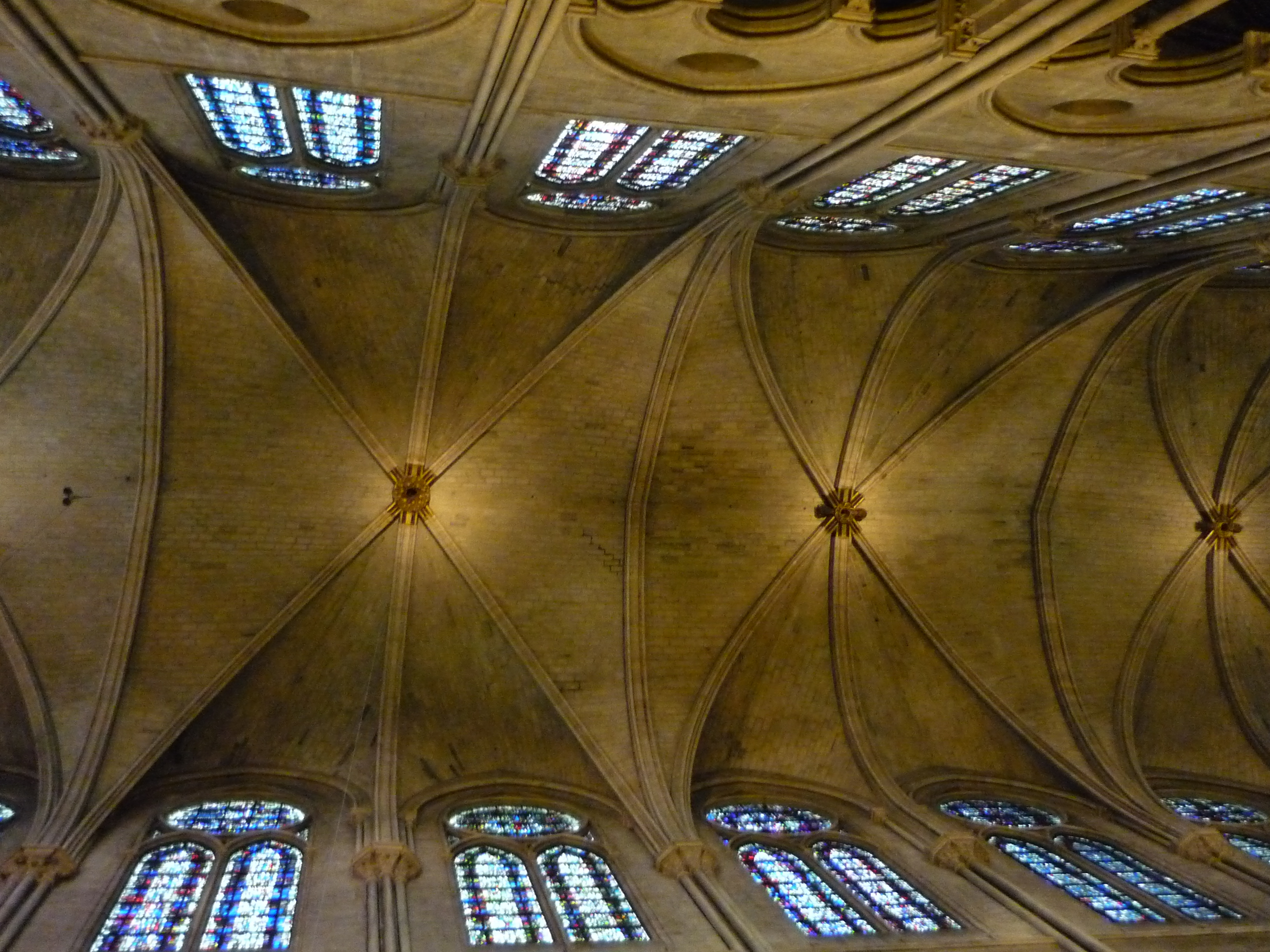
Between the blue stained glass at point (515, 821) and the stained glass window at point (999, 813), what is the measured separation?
19.7 ft

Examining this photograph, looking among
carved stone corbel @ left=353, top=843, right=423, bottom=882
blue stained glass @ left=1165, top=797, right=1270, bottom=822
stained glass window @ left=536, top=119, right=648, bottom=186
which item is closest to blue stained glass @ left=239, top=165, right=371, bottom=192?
stained glass window @ left=536, top=119, right=648, bottom=186

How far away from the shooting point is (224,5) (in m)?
9.21

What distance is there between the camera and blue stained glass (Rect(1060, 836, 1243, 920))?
534 inches

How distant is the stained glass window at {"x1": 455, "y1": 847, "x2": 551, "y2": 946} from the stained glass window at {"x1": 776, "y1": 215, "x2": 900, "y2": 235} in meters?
9.40

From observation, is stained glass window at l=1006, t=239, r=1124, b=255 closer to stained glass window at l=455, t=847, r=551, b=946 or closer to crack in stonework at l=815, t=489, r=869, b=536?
crack in stonework at l=815, t=489, r=869, b=536

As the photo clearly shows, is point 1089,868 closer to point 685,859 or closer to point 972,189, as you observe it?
point 685,859

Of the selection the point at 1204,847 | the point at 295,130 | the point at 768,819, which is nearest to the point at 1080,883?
the point at 1204,847

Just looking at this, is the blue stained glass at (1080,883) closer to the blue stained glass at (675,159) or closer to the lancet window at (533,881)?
the lancet window at (533,881)

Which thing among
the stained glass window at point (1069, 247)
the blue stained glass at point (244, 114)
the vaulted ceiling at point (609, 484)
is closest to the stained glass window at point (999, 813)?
the vaulted ceiling at point (609, 484)

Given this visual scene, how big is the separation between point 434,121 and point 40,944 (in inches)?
376

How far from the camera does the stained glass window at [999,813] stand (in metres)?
16.6

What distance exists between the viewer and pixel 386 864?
12.8 meters

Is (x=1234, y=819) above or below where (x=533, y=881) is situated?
above

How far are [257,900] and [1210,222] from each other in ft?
48.1
